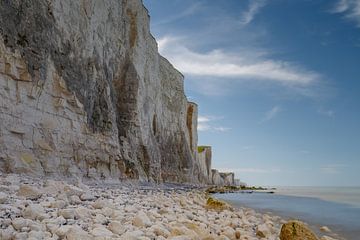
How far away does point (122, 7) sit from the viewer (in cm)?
2336

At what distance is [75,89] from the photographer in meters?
14.7

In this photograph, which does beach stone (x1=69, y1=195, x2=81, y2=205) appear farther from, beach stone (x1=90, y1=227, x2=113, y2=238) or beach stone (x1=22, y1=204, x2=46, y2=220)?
beach stone (x1=90, y1=227, x2=113, y2=238)

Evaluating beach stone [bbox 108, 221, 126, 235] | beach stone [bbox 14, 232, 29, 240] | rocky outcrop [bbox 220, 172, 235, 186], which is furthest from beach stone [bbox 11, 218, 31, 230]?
rocky outcrop [bbox 220, 172, 235, 186]

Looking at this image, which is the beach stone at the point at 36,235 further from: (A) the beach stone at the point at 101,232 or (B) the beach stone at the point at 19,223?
(A) the beach stone at the point at 101,232

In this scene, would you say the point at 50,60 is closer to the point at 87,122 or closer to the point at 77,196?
the point at 87,122

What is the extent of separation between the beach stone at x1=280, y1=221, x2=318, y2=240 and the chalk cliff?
748 cm

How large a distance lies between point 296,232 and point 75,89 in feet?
35.0

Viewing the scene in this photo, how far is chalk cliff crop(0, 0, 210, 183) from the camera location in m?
10.9

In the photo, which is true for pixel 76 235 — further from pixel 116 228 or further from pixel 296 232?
pixel 296 232

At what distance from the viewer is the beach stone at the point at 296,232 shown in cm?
693

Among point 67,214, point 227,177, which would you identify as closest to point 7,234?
point 67,214

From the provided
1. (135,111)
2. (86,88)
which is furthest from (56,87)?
(135,111)

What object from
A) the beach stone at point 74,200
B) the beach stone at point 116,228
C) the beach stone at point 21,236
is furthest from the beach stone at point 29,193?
the beach stone at point 21,236

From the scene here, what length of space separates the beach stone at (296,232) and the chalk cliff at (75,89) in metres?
7.48
